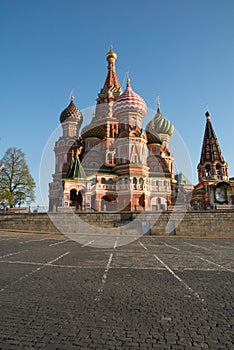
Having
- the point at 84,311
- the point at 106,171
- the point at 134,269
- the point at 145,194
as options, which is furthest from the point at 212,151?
the point at 84,311

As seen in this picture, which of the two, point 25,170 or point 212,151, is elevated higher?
point 212,151

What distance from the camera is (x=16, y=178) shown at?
33844mm

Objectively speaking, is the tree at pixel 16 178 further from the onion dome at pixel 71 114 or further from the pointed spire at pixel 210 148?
the pointed spire at pixel 210 148

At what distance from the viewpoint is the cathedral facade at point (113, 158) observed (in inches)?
1367

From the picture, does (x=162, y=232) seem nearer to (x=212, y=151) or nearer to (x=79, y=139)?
(x=212, y=151)

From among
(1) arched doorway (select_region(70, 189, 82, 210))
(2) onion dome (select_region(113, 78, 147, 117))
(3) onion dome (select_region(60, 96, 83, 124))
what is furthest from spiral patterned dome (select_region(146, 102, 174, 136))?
(1) arched doorway (select_region(70, 189, 82, 210))

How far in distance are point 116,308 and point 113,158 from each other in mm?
38292

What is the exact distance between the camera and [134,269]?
741cm

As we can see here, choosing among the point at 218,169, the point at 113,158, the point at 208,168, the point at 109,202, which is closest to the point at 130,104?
the point at 113,158

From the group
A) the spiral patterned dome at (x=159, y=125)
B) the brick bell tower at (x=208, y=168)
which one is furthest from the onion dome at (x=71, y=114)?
the brick bell tower at (x=208, y=168)

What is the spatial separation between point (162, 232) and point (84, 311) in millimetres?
19512

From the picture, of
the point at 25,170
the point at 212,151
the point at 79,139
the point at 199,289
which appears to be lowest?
the point at 199,289

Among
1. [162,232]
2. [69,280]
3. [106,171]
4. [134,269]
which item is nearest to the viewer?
[69,280]

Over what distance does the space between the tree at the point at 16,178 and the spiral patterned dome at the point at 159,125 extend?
26.8 meters
